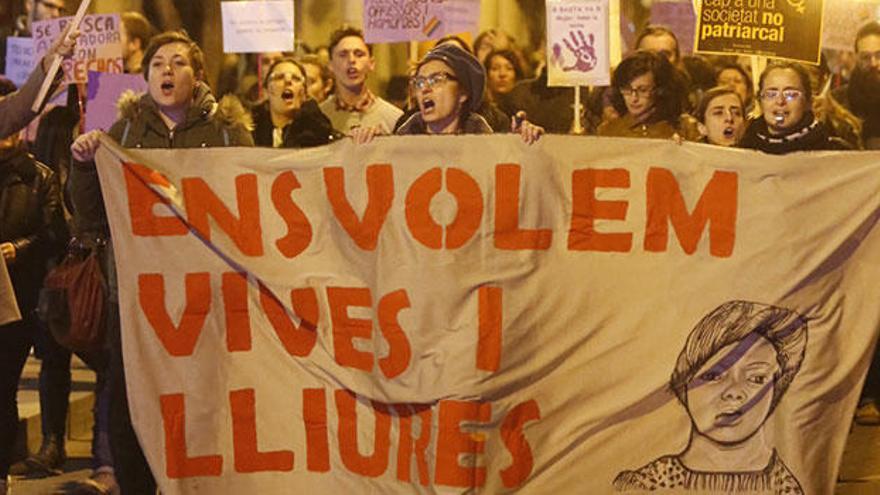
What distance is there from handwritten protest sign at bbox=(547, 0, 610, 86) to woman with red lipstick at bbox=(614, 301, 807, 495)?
3.31 meters

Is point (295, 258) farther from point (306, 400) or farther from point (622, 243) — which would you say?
point (622, 243)

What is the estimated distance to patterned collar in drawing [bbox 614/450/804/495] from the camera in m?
6.62

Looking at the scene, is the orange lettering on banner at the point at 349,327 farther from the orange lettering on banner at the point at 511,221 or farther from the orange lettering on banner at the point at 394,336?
the orange lettering on banner at the point at 511,221

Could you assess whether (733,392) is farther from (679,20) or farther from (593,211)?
(679,20)

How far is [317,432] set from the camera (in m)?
6.75

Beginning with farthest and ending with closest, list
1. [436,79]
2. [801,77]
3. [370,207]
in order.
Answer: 1. [801,77]
2. [436,79]
3. [370,207]

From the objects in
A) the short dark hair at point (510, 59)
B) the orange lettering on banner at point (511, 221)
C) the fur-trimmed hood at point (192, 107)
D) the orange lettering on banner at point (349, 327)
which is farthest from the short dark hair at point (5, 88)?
the short dark hair at point (510, 59)

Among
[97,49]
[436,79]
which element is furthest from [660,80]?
[97,49]

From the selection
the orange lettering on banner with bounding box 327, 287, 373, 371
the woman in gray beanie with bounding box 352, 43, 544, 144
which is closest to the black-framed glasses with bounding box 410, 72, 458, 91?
the woman in gray beanie with bounding box 352, 43, 544, 144

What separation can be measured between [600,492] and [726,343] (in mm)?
696

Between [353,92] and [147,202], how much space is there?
297 centimetres

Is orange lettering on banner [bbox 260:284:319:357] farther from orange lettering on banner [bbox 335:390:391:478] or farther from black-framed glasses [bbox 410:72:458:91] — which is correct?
black-framed glasses [bbox 410:72:458:91]

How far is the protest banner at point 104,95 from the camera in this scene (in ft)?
30.8

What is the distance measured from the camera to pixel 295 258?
22.5 ft
